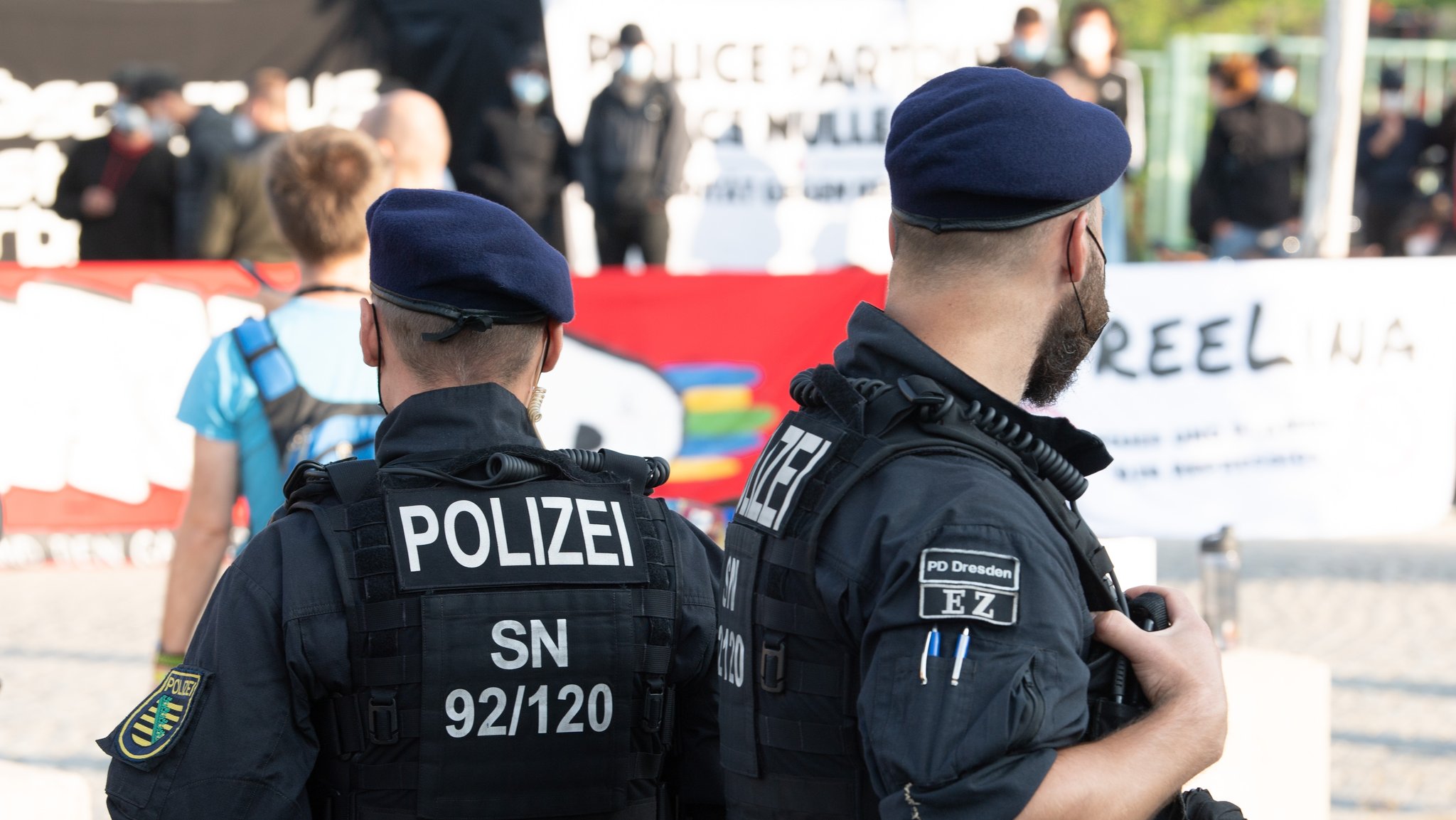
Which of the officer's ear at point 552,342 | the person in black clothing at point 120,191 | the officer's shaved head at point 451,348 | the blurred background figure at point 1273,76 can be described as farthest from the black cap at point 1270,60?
the officer's shaved head at point 451,348

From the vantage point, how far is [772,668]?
195 cm

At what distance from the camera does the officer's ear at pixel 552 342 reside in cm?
262

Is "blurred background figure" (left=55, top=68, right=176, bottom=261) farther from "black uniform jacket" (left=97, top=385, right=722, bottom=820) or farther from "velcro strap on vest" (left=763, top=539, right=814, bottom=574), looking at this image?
"velcro strap on vest" (left=763, top=539, right=814, bottom=574)

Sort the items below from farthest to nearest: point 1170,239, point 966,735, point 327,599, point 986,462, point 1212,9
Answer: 1. point 1212,9
2. point 1170,239
3. point 327,599
4. point 986,462
5. point 966,735

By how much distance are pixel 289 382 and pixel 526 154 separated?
26.4 ft

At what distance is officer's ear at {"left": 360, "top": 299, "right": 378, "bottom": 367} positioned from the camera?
258 cm

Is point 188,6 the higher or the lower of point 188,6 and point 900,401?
the higher

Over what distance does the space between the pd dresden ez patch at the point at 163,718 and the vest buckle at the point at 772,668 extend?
81cm

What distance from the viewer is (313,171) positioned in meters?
3.62

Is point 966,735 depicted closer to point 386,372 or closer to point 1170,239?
point 386,372

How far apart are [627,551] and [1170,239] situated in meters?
13.0

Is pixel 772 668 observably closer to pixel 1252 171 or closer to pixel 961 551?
pixel 961 551

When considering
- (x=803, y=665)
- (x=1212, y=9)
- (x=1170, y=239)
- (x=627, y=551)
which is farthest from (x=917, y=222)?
Answer: (x=1212, y=9)

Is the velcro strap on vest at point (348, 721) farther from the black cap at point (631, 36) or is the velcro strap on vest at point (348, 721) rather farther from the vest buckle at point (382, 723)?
the black cap at point (631, 36)
